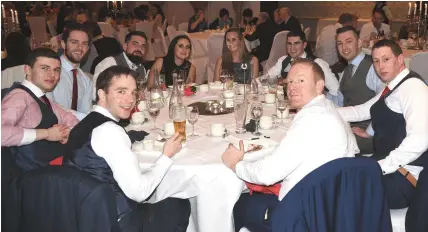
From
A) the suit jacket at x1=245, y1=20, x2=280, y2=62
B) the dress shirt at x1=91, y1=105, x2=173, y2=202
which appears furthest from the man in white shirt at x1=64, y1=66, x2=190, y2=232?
the suit jacket at x1=245, y1=20, x2=280, y2=62

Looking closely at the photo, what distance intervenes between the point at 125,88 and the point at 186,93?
155cm

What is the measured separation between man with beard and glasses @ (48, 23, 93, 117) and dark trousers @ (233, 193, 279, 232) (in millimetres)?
1708

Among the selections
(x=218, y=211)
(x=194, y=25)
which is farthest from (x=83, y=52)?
(x=194, y=25)

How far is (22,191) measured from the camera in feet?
6.42

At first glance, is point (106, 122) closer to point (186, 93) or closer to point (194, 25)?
point (186, 93)

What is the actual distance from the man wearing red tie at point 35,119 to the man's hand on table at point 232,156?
3.08ft

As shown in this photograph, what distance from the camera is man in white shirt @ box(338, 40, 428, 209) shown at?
7.77 ft

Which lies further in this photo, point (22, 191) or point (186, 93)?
point (186, 93)

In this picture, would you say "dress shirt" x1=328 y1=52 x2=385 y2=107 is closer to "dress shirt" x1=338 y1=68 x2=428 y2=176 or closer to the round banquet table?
"dress shirt" x1=338 y1=68 x2=428 y2=176

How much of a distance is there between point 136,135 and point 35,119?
1.81 feet

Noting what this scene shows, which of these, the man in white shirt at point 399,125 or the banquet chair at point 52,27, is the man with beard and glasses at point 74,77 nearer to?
the man in white shirt at point 399,125

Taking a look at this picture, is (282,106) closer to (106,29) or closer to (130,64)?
(130,64)

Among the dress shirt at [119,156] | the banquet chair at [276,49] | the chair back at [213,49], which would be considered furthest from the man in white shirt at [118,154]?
the chair back at [213,49]

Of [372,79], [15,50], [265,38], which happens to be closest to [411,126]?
[372,79]
